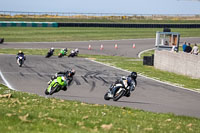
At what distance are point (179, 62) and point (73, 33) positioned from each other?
131 feet

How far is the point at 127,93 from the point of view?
1725 centimetres

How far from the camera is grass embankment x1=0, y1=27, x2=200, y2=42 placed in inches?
2391

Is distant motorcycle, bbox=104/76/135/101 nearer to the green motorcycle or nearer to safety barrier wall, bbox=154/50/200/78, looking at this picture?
the green motorcycle

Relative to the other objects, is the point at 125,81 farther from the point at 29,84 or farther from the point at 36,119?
the point at 36,119

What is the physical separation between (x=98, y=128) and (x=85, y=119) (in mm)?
1230

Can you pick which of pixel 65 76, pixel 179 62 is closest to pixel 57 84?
pixel 65 76

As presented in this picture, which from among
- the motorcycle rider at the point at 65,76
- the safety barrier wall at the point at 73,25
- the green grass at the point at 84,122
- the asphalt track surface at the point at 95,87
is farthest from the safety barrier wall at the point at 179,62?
the safety barrier wall at the point at 73,25

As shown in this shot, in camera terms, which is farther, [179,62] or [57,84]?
[179,62]

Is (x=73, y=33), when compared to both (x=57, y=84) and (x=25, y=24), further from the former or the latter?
(x=57, y=84)

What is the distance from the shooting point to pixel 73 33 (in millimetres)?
67125

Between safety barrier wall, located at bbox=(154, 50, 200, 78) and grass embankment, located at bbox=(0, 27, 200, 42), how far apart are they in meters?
29.8

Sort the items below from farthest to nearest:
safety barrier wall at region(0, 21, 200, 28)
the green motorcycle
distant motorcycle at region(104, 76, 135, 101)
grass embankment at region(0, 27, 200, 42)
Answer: safety barrier wall at region(0, 21, 200, 28) → grass embankment at region(0, 27, 200, 42) → the green motorcycle → distant motorcycle at region(104, 76, 135, 101)

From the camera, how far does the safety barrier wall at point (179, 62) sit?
1035 inches

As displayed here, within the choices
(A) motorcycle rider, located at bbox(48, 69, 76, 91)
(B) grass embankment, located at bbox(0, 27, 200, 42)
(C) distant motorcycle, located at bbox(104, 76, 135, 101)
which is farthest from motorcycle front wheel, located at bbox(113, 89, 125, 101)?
(B) grass embankment, located at bbox(0, 27, 200, 42)
